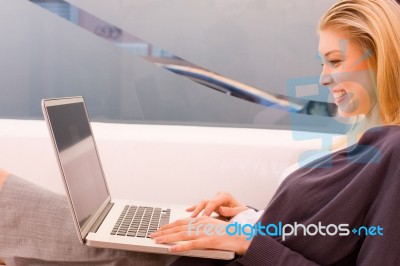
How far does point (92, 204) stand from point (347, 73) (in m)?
0.83

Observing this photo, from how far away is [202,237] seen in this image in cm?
106

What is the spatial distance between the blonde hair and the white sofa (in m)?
0.94

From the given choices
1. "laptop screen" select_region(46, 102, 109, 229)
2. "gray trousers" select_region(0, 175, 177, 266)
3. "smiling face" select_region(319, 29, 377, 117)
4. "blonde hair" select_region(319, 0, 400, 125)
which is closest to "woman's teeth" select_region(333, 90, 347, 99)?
"smiling face" select_region(319, 29, 377, 117)

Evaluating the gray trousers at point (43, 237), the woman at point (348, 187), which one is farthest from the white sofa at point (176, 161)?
the gray trousers at point (43, 237)

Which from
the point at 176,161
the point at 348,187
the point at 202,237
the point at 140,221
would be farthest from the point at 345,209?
the point at 176,161

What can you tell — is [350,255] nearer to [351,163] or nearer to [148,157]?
[351,163]

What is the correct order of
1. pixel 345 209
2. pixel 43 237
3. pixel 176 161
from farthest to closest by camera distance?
pixel 176 161 → pixel 43 237 → pixel 345 209

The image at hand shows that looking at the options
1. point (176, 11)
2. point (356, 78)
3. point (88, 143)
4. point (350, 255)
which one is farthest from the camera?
point (176, 11)

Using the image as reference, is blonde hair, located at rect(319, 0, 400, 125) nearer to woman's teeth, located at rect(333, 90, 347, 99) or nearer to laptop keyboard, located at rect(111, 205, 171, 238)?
woman's teeth, located at rect(333, 90, 347, 99)

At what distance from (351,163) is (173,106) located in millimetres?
1794

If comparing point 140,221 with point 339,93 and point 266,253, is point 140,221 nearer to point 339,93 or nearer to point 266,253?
point 266,253

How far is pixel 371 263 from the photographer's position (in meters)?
0.95

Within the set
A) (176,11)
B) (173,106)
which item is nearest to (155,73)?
(173,106)

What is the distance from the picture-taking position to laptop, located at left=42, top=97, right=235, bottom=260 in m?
1.07
